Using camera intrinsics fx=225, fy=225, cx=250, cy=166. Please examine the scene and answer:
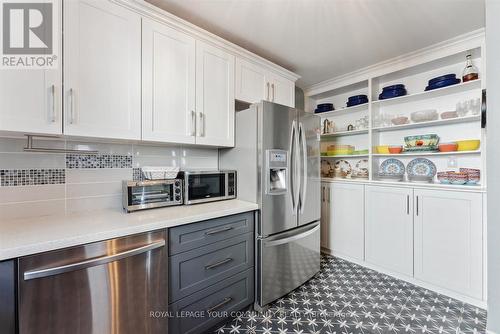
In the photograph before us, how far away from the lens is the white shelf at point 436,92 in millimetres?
2084

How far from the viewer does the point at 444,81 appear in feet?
7.26

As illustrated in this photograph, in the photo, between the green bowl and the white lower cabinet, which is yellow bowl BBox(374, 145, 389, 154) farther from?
the white lower cabinet

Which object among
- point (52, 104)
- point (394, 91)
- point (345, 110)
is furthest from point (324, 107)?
point (52, 104)

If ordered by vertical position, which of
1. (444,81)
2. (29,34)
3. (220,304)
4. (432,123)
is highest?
(444,81)

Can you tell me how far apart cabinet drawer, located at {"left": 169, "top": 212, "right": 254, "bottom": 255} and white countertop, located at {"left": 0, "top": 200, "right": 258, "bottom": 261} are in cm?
5

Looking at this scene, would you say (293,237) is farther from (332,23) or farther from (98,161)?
(332,23)

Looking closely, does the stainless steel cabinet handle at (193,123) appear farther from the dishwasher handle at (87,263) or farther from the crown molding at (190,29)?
the dishwasher handle at (87,263)

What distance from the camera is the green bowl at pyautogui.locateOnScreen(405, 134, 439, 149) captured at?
231 centimetres

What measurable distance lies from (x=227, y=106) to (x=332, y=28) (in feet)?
3.66

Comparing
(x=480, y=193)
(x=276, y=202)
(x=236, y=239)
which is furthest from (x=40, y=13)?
(x=480, y=193)

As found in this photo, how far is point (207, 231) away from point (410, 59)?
267cm

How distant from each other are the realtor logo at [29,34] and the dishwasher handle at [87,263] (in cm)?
103

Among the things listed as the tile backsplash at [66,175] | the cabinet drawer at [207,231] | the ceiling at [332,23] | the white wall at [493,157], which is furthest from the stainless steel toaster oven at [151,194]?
the white wall at [493,157]

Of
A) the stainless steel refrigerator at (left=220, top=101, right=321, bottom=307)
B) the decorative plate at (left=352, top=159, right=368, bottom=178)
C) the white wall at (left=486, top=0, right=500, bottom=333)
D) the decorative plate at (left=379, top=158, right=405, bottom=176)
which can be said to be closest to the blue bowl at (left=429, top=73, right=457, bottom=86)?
the decorative plate at (left=379, top=158, right=405, bottom=176)
